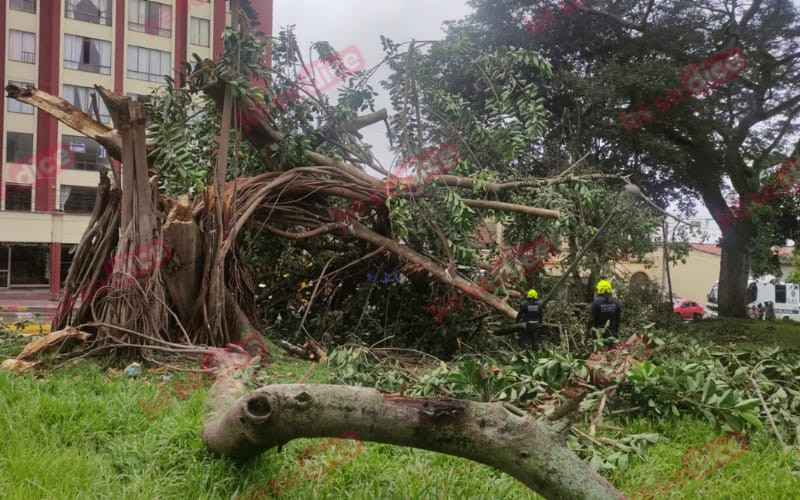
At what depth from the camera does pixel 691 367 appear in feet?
13.8

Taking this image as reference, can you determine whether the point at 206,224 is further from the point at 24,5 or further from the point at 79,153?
the point at 24,5

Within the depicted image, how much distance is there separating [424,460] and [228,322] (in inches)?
137

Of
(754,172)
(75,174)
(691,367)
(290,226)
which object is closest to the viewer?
(691,367)

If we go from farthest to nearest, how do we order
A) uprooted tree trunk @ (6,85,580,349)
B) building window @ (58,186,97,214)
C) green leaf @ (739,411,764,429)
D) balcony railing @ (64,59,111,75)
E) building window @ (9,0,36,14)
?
1. building window @ (58,186,97,214)
2. balcony railing @ (64,59,111,75)
3. building window @ (9,0,36,14)
4. uprooted tree trunk @ (6,85,580,349)
5. green leaf @ (739,411,764,429)

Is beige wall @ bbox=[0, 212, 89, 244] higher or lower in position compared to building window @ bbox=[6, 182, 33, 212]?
lower

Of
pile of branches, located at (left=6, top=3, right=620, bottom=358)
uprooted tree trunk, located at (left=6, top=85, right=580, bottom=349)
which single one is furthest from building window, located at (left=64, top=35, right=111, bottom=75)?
uprooted tree trunk, located at (left=6, top=85, right=580, bottom=349)

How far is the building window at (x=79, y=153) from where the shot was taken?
73.0 ft

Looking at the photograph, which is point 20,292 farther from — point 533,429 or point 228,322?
point 533,429

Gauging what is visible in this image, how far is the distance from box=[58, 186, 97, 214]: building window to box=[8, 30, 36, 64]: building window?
4556mm

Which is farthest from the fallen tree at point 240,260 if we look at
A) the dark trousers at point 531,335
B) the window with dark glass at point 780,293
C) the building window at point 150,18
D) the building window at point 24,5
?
the window with dark glass at point 780,293

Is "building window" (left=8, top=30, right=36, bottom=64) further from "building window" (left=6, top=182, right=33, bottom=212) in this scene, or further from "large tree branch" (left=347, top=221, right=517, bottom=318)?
"large tree branch" (left=347, top=221, right=517, bottom=318)

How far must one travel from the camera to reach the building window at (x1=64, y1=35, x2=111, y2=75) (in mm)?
21281

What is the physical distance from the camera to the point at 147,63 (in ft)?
73.7

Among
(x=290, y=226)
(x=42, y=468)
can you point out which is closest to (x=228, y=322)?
(x=290, y=226)
